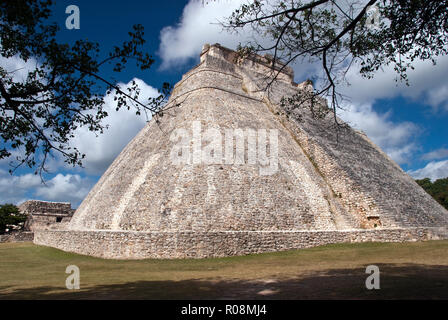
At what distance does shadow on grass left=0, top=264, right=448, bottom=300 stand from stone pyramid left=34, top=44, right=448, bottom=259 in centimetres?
464

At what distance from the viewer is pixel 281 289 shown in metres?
5.99

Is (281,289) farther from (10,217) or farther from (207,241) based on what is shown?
(10,217)

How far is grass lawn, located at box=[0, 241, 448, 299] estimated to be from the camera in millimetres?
5594

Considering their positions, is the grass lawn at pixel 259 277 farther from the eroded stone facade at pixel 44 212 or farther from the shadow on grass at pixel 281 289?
the eroded stone facade at pixel 44 212

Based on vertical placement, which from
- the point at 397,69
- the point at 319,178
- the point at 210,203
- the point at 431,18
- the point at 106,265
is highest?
the point at 431,18

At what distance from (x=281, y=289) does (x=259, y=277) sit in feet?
5.25

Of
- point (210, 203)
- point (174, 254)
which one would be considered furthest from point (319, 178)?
point (174, 254)

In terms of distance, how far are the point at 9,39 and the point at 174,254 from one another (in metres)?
7.78

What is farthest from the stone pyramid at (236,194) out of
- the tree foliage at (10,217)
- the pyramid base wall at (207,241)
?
the tree foliage at (10,217)

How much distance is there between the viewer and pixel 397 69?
8.02 m

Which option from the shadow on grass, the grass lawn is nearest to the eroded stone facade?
the grass lawn

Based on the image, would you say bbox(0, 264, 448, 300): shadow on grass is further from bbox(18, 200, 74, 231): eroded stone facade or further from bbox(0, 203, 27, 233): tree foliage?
bbox(0, 203, 27, 233): tree foliage

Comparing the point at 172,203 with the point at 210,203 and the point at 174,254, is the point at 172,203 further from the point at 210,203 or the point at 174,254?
the point at 174,254
